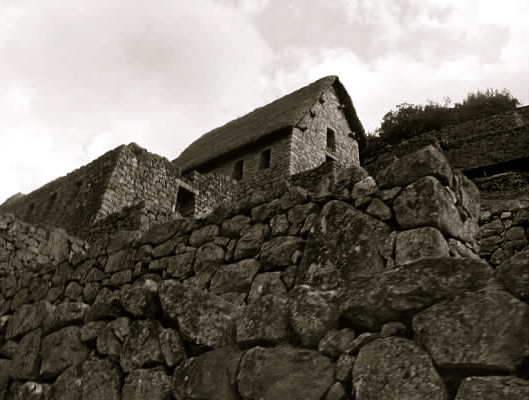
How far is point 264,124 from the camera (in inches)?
759

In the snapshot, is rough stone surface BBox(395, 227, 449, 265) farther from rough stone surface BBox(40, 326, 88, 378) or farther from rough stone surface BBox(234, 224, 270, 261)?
rough stone surface BBox(40, 326, 88, 378)

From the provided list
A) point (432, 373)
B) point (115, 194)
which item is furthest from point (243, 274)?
point (115, 194)

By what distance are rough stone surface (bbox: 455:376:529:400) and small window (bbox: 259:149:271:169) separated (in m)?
16.5

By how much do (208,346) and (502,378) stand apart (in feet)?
4.84

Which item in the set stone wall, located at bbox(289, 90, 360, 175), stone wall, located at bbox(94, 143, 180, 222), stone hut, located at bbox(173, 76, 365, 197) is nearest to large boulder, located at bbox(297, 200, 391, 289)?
stone wall, located at bbox(94, 143, 180, 222)

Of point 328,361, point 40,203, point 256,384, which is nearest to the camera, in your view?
point 328,361

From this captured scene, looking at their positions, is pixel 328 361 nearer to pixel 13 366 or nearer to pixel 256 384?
pixel 256 384

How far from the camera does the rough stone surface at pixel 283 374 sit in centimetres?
212

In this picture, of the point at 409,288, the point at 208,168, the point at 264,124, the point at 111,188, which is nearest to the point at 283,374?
the point at 409,288

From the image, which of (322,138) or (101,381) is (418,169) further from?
(322,138)

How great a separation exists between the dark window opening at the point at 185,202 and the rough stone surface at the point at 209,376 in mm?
10864

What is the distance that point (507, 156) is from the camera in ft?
45.6

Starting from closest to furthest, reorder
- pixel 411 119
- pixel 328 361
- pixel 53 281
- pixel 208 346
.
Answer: pixel 328 361 < pixel 208 346 < pixel 53 281 < pixel 411 119

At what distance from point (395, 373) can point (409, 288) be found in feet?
1.09
